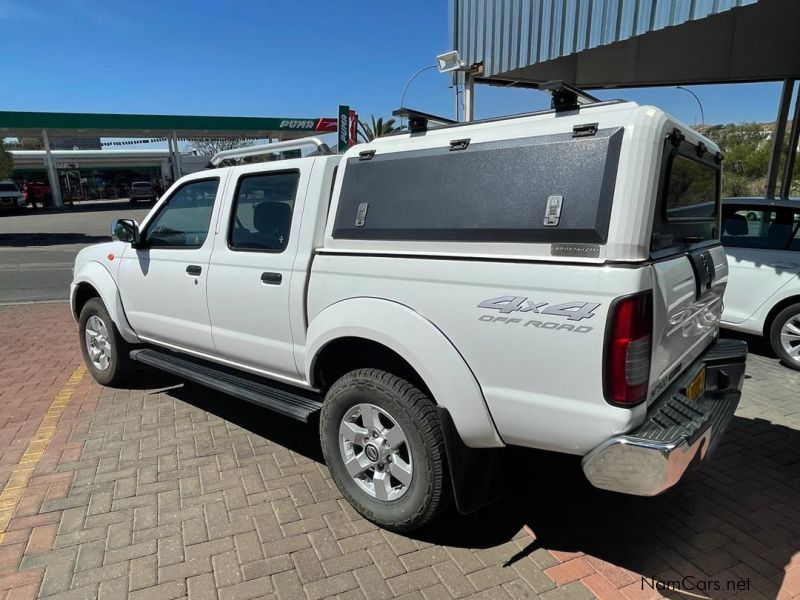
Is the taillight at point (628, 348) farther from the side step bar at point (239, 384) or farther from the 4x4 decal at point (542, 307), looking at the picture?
the side step bar at point (239, 384)

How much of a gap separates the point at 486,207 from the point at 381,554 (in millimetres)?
1769

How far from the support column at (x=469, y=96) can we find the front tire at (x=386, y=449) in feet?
25.0

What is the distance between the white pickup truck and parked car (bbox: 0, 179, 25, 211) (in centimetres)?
3417

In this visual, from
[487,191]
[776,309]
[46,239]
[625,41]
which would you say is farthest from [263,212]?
[46,239]

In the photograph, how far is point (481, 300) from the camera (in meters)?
2.32

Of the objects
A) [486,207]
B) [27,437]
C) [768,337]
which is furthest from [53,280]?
[768,337]

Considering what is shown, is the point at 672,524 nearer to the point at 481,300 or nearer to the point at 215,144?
the point at 481,300

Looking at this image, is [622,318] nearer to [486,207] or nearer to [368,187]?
[486,207]

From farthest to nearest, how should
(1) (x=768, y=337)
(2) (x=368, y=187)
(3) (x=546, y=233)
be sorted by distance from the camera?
(1) (x=768, y=337) < (2) (x=368, y=187) < (3) (x=546, y=233)

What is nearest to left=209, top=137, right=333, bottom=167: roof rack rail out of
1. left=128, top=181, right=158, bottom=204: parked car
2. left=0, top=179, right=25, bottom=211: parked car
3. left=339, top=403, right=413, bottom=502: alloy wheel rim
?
left=339, top=403, right=413, bottom=502: alloy wheel rim

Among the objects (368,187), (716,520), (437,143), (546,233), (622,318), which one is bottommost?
(716,520)

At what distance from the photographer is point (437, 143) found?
8.70 feet

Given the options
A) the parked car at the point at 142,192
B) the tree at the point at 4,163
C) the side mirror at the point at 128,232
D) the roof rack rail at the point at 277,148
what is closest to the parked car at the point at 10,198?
the parked car at the point at 142,192

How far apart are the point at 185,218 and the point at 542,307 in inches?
120
